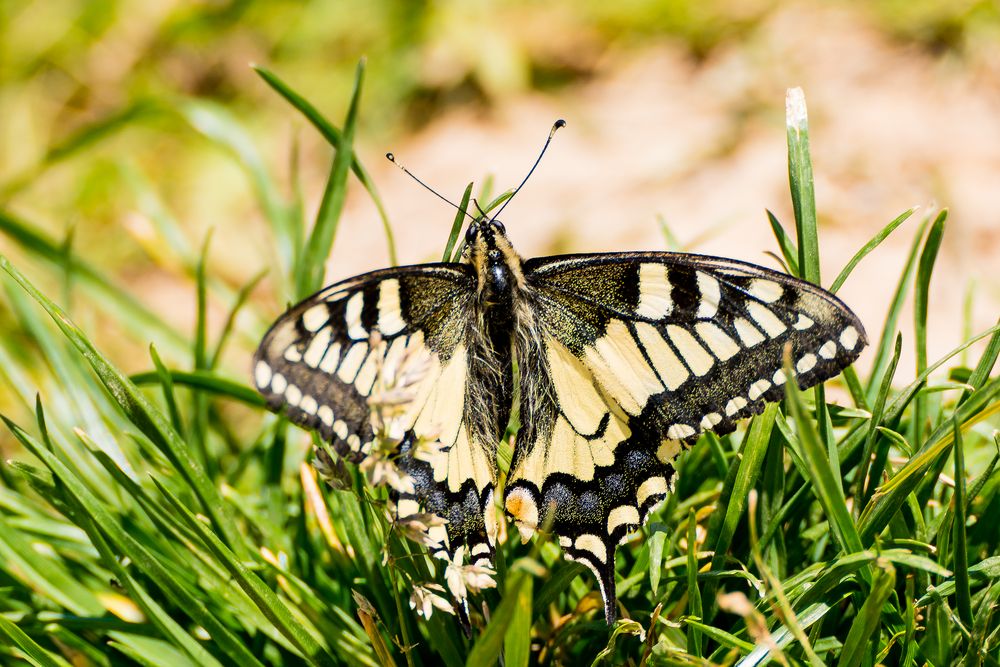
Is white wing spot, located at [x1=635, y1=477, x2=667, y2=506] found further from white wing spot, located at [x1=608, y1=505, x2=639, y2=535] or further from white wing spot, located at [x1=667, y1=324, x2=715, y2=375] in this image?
white wing spot, located at [x1=667, y1=324, x2=715, y2=375]

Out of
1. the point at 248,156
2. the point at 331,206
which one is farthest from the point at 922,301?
the point at 248,156

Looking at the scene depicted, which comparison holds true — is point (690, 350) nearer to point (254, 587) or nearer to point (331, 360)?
point (331, 360)

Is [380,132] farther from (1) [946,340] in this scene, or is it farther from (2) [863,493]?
(2) [863,493]

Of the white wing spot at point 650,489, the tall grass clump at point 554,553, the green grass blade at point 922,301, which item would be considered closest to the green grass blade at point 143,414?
the tall grass clump at point 554,553

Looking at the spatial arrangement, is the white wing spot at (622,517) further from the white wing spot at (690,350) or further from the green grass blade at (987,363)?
the green grass blade at (987,363)

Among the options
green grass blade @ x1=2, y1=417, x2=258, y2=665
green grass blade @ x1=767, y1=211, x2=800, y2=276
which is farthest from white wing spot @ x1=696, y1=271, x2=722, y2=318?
green grass blade @ x1=2, y1=417, x2=258, y2=665
